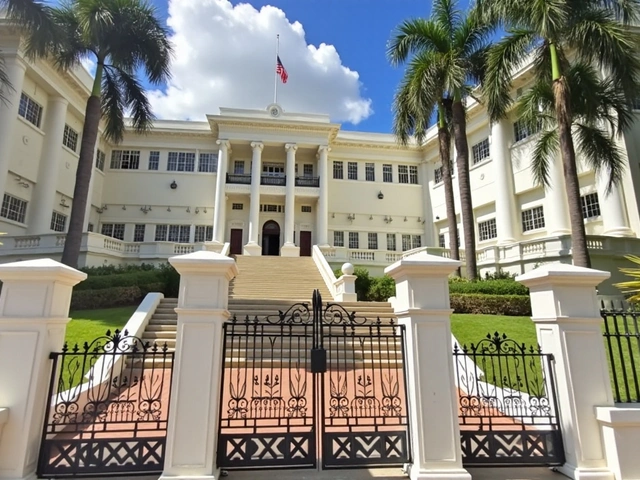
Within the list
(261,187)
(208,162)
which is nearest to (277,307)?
(261,187)

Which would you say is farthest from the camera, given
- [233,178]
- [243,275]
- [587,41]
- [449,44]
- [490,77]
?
[233,178]

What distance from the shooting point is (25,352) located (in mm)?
3947

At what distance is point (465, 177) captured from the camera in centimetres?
1603

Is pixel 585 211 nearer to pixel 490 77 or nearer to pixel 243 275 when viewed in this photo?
pixel 490 77

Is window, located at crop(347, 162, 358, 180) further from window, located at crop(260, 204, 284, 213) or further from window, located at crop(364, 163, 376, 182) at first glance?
window, located at crop(260, 204, 284, 213)

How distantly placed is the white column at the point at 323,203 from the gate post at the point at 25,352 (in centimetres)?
2159

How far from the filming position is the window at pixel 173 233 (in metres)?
25.9

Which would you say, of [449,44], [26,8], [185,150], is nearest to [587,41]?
[449,44]

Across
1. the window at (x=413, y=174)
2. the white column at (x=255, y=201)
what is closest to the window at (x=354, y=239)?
the window at (x=413, y=174)

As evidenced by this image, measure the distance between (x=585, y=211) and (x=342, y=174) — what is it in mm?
15686

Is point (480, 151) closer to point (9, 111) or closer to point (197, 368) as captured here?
point (197, 368)

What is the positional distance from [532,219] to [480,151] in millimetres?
5793

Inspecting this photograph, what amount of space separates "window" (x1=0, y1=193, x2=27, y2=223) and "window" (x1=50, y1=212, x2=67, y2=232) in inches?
69.5

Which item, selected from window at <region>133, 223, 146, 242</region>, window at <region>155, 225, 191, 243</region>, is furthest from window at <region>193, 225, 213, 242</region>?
window at <region>133, 223, 146, 242</region>
